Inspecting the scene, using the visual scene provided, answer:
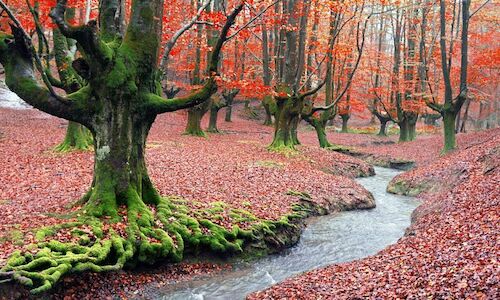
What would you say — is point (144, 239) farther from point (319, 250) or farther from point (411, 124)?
point (411, 124)

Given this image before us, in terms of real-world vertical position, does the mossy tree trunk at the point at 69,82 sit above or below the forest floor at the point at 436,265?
above

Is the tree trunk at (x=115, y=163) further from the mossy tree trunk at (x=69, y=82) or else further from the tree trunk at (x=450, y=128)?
the tree trunk at (x=450, y=128)

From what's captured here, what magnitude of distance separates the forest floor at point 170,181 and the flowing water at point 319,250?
52 cm

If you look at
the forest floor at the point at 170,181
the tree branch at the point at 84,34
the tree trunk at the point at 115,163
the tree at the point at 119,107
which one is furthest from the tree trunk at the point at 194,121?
the tree branch at the point at 84,34

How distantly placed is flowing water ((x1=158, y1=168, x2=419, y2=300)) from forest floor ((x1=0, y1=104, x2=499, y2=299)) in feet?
1.72

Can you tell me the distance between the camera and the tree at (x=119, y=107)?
811 centimetres

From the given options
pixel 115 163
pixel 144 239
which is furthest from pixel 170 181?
pixel 144 239

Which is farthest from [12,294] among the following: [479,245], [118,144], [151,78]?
[479,245]

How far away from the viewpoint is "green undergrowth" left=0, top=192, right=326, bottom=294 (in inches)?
267

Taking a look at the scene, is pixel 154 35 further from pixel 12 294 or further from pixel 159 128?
pixel 159 128

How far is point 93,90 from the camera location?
881 centimetres

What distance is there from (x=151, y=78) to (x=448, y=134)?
18.7 metres

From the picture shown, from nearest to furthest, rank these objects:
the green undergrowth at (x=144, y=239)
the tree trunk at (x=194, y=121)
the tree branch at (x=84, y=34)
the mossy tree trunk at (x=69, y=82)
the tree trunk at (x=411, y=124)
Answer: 1. the green undergrowth at (x=144, y=239)
2. the tree branch at (x=84, y=34)
3. the mossy tree trunk at (x=69, y=82)
4. the tree trunk at (x=194, y=121)
5. the tree trunk at (x=411, y=124)

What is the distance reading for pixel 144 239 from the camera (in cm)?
842
